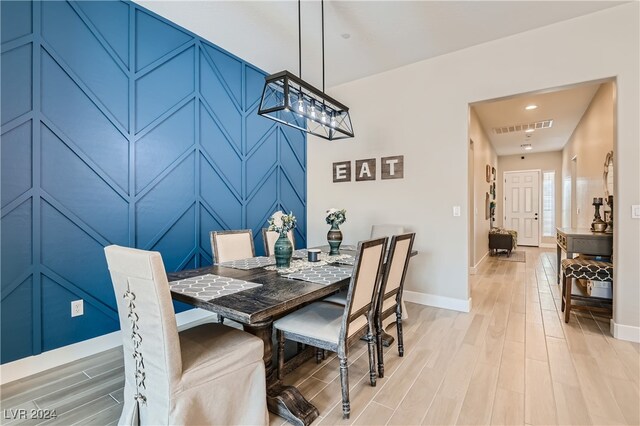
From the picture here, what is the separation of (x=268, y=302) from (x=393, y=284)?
111 cm

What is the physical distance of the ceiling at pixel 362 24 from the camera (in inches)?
103

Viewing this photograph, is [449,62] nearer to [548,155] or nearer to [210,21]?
[210,21]

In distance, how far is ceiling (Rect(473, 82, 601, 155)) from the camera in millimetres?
4305

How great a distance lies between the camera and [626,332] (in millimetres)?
2572

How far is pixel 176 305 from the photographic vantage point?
9.70 feet

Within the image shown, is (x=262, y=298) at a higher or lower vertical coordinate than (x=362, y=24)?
lower

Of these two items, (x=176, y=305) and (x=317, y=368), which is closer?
(x=317, y=368)

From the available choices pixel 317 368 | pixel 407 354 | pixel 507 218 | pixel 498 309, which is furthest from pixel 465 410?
Result: pixel 507 218

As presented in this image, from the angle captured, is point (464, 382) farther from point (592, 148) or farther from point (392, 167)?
point (592, 148)

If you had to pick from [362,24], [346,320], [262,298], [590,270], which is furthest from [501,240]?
[262,298]

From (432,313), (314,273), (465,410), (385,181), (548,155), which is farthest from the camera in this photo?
(548,155)

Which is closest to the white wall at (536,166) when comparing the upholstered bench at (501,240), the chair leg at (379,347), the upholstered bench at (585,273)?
the upholstered bench at (501,240)

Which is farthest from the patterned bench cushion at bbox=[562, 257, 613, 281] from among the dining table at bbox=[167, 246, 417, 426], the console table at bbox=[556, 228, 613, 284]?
the dining table at bbox=[167, 246, 417, 426]

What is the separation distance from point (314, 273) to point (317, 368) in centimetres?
73
